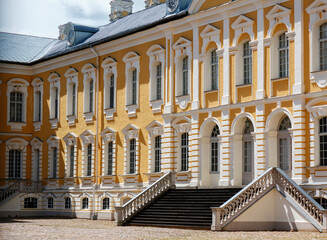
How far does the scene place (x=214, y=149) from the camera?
3659cm

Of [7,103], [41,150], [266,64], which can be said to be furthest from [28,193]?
[266,64]

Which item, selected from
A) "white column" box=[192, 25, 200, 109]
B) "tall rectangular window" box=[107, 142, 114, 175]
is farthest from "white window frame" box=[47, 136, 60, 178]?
"white column" box=[192, 25, 200, 109]

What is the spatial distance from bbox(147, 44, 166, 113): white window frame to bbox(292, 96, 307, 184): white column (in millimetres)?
9697

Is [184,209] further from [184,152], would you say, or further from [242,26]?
[242,26]

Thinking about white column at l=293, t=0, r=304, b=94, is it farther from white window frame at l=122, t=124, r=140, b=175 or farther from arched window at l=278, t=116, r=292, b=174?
white window frame at l=122, t=124, r=140, b=175

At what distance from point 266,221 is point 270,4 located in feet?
30.2

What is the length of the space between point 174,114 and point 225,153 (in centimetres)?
438

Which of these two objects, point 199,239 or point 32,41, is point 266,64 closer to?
point 199,239

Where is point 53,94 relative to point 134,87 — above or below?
above

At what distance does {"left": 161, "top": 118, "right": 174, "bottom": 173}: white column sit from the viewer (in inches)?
1507

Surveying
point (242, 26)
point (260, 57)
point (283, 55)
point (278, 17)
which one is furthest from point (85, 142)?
point (278, 17)

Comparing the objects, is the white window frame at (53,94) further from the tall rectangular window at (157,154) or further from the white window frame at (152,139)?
the tall rectangular window at (157,154)

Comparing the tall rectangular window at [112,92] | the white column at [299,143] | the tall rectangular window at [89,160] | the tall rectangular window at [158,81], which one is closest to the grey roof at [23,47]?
the tall rectangular window at [89,160]

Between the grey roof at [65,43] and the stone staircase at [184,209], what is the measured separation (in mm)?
8889
